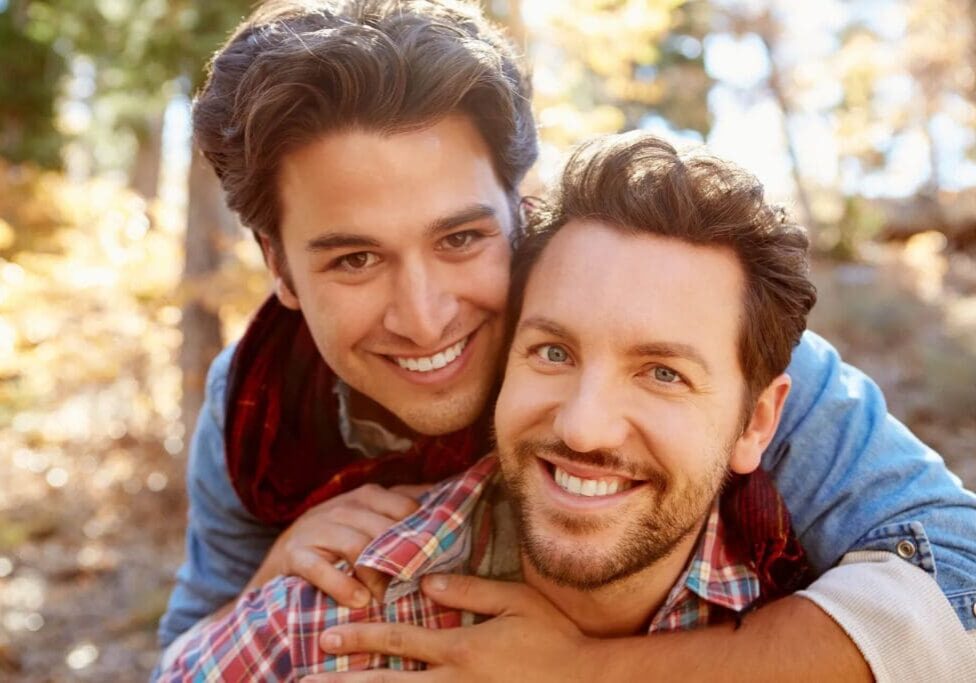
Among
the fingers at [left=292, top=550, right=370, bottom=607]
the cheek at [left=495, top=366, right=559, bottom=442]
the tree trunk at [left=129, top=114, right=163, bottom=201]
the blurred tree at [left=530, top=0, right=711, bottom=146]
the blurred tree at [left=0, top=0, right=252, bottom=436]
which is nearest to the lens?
the cheek at [left=495, top=366, right=559, bottom=442]

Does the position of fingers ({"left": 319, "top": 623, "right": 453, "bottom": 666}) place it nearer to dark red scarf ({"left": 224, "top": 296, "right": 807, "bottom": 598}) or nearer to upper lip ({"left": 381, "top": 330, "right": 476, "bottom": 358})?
dark red scarf ({"left": 224, "top": 296, "right": 807, "bottom": 598})

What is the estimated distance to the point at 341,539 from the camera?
6.68 feet

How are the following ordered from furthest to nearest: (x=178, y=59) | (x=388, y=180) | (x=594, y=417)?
(x=178, y=59) → (x=388, y=180) → (x=594, y=417)

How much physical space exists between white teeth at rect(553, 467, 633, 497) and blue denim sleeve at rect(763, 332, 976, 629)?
0.52 meters

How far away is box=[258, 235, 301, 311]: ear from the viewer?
7.93ft

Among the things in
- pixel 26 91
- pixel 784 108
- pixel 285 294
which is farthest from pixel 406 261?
pixel 784 108

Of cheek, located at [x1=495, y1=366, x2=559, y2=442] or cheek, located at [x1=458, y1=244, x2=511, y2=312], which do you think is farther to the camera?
cheek, located at [x1=458, y1=244, x2=511, y2=312]

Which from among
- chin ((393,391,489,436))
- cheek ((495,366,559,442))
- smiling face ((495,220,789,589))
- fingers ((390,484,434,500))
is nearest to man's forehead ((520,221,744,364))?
smiling face ((495,220,789,589))

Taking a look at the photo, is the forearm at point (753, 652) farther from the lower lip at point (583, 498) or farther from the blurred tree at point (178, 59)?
the blurred tree at point (178, 59)

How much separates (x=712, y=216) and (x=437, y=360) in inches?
29.7

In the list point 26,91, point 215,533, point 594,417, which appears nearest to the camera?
point 594,417

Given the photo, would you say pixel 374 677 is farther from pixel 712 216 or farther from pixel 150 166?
pixel 150 166

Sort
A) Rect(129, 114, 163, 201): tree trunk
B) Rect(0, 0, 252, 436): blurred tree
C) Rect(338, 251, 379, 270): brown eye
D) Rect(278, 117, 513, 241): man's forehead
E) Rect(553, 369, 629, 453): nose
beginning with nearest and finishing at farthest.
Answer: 1. Rect(553, 369, 629, 453): nose
2. Rect(278, 117, 513, 241): man's forehead
3. Rect(338, 251, 379, 270): brown eye
4. Rect(0, 0, 252, 436): blurred tree
5. Rect(129, 114, 163, 201): tree trunk

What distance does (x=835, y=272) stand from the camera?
12.8 metres
